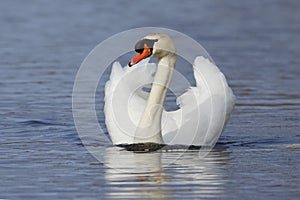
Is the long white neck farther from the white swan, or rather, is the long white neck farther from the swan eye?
the swan eye

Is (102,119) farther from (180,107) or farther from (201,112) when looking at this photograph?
(201,112)

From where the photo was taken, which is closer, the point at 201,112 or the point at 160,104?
the point at 160,104

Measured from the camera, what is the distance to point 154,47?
11.0 meters

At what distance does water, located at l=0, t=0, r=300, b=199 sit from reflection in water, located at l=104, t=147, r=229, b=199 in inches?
0.5

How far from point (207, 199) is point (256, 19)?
17781 mm

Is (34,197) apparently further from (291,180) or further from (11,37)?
(11,37)

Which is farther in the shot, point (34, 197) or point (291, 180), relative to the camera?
point (291, 180)

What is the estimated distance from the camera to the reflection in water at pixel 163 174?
8.94 m

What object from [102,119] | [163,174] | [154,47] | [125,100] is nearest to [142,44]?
[154,47]

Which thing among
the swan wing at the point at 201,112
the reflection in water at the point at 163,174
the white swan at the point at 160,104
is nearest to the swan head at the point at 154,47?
the white swan at the point at 160,104

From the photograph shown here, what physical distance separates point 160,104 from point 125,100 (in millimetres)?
738

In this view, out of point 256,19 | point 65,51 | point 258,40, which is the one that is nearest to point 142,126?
point 65,51

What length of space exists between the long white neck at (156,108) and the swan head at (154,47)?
0.10 metres

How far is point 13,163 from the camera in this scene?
10.3 meters
